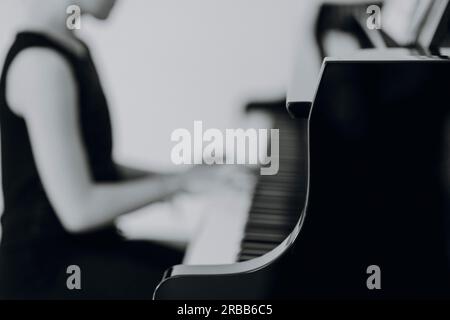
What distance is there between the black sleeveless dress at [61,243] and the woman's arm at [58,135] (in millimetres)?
41

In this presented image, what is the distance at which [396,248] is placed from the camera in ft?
3.30

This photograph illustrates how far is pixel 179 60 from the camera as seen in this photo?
1.63 metres

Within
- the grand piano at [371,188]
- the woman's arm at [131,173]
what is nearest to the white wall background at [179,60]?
the woman's arm at [131,173]

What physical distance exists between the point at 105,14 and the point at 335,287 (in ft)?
3.40

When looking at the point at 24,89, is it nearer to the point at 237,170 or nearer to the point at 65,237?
the point at 65,237

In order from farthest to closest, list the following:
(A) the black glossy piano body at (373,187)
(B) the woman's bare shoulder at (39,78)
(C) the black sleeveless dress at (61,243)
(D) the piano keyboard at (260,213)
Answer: (C) the black sleeveless dress at (61,243), (B) the woman's bare shoulder at (39,78), (D) the piano keyboard at (260,213), (A) the black glossy piano body at (373,187)

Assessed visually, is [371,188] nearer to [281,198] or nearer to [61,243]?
[281,198]

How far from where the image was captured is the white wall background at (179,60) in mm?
1594

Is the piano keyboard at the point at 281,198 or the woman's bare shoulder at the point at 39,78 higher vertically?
the woman's bare shoulder at the point at 39,78

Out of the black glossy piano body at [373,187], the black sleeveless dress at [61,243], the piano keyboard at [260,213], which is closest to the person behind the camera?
the black glossy piano body at [373,187]

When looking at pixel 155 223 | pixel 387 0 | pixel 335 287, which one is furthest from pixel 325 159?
pixel 155 223

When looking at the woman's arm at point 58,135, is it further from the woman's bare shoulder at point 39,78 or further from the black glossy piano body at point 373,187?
the black glossy piano body at point 373,187

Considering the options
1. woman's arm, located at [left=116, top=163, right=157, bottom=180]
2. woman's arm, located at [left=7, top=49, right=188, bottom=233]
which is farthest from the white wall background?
woman's arm, located at [left=7, top=49, right=188, bottom=233]

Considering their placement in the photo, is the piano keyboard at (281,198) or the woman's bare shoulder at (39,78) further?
the woman's bare shoulder at (39,78)
